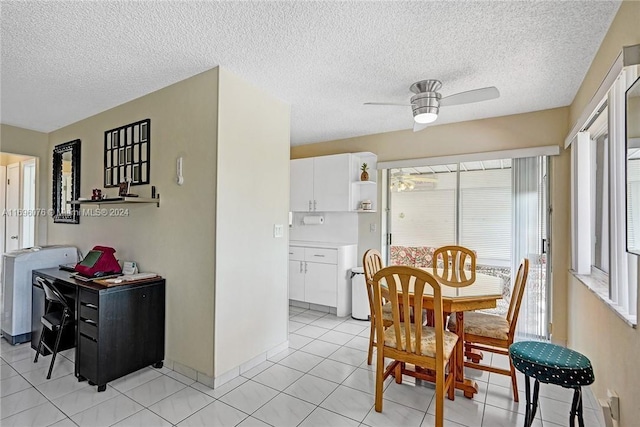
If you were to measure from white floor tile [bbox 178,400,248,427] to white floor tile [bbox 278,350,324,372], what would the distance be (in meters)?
0.75

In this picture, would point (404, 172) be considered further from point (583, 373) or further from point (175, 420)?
point (175, 420)

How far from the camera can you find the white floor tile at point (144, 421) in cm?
203

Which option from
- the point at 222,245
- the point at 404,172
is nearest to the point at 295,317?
the point at 222,245

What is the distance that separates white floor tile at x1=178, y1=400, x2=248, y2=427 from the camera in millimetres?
2057

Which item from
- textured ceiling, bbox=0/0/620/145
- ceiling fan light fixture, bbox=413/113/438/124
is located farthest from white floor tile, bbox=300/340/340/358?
textured ceiling, bbox=0/0/620/145

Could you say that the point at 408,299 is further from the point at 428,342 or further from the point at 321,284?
the point at 321,284

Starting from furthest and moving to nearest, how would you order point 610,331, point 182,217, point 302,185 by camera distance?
point 302,185
point 182,217
point 610,331

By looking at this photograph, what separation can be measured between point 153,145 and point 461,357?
317cm

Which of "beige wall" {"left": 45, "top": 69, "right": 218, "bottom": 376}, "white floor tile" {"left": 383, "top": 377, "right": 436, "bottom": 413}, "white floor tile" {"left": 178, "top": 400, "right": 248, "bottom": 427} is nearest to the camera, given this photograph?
"white floor tile" {"left": 178, "top": 400, "right": 248, "bottom": 427}

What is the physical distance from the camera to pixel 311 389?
8.18ft

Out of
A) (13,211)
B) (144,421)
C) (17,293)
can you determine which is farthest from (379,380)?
(13,211)

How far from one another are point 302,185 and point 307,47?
2795 mm

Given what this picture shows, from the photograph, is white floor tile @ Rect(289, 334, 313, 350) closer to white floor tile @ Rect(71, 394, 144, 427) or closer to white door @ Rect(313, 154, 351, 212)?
white floor tile @ Rect(71, 394, 144, 427)

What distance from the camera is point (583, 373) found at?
1.63 metres
